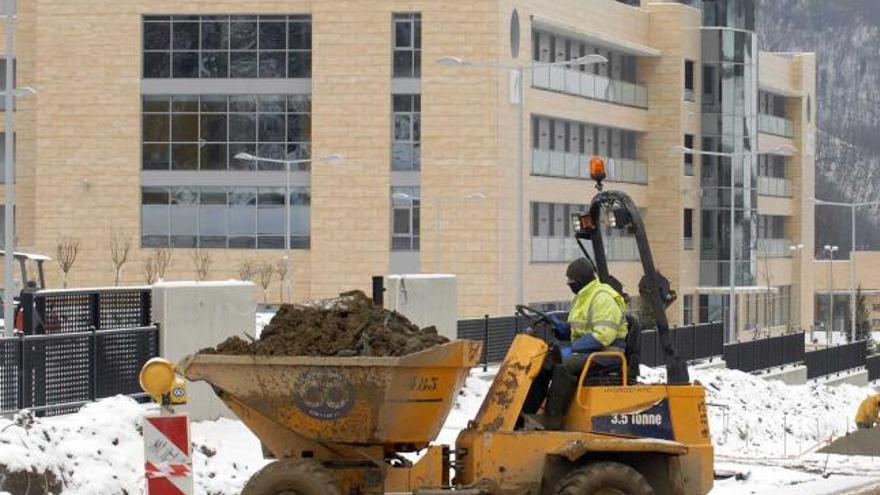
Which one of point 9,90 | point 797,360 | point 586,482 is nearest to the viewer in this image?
point 586,482

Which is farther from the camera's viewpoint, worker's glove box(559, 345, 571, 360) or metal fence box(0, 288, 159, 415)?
metal fence box(0, 288, 159, 415)

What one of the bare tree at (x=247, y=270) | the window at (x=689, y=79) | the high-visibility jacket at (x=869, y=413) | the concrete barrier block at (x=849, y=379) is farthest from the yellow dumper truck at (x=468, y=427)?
the window at (x=689, y=79)

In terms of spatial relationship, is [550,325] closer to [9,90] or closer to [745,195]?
[9,90]

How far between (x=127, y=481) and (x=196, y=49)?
2247 inches

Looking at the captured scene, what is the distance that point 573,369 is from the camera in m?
16.7

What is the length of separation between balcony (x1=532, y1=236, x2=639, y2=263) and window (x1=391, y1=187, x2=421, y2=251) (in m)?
4.34

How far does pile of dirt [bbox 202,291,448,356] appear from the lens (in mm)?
16281

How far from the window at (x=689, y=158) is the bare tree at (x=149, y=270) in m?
23.7

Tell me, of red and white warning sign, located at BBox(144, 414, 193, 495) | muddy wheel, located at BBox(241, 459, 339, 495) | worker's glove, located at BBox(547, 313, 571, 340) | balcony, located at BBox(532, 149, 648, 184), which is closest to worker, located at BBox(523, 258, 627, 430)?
worker's glove, located at BBox(547, 313, 571, 340)

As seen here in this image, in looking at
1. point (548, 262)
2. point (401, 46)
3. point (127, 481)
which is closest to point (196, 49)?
point (401, 46)

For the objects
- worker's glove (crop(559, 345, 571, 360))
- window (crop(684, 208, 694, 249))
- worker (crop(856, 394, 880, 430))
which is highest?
window (crop(684, 208, 694, 249))

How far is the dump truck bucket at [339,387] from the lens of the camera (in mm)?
16000

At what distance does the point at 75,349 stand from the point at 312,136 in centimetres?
5110

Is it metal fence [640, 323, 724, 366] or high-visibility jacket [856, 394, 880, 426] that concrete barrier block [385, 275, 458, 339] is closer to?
high-visibility jacket [856, 394, 880, 426]
